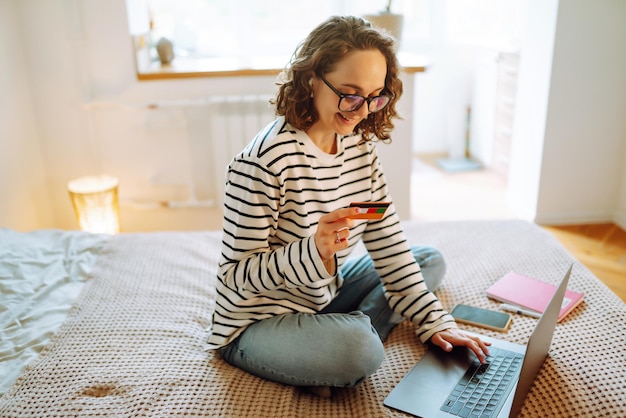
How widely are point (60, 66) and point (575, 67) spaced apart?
2183mm

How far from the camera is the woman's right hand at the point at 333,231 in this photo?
1124mm

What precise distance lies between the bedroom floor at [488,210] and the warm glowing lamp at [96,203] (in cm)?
145

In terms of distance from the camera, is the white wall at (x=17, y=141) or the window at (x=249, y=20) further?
the window at (x=249, y=20)

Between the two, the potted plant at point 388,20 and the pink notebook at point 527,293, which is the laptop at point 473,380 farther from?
the potted plant at point 388,20

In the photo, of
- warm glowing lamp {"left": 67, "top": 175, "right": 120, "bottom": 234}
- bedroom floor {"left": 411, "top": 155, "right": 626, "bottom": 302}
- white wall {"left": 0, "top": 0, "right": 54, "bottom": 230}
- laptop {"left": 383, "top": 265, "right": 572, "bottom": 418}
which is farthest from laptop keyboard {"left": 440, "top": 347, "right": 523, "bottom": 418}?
white wall {"left": 0, "top": 0, "right": 54, "bottom": 230}

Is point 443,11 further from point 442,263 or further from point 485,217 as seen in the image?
point 442,263

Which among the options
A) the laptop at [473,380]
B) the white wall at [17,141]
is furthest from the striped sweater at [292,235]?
the white wall at [17,141]

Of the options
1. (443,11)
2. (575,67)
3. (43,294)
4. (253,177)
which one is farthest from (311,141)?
(443,11)

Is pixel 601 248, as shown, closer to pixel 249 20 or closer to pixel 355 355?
pixel 355 355

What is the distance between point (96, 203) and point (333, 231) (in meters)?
1.60

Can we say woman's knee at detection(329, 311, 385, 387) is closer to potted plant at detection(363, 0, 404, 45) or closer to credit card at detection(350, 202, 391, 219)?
credit card at detection(350, 202, 391, 219)

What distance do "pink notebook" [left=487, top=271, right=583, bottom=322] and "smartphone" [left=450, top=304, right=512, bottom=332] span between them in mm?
74

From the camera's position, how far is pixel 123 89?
8.43 feet

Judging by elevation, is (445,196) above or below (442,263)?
below
